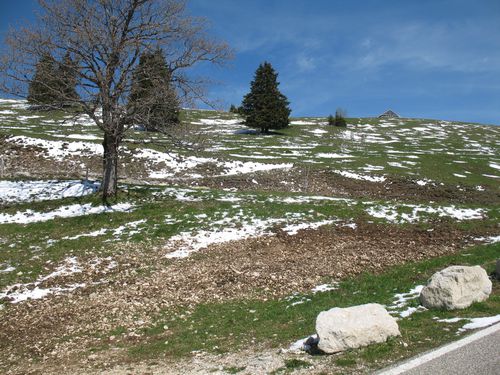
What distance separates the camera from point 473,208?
904 inches

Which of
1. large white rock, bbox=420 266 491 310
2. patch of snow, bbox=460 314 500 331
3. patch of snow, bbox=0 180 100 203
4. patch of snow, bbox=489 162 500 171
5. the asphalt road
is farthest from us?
patch of snow, bbox=489 162 500 171

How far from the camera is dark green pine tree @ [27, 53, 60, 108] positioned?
1958 centimetres

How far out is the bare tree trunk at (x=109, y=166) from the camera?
21.2 m

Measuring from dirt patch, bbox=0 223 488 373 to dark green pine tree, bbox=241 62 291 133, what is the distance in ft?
163

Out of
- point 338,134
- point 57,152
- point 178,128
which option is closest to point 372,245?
point 178,128

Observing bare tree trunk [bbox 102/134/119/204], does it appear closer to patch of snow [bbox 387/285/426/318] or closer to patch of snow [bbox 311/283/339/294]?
patch of snow [bbox 311/283/339/294]

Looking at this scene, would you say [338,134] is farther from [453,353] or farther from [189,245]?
[453,353]

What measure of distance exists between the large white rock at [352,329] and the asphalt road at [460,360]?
1.05m

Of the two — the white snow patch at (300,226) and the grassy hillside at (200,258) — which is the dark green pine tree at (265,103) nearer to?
the grassy hillside at (200,258)

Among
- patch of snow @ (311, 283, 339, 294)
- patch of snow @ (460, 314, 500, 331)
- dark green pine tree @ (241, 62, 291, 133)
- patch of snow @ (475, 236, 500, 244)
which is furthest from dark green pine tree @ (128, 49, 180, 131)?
dark green pine tree @ (241, 62, 291, 133)

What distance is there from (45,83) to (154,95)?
529 cm

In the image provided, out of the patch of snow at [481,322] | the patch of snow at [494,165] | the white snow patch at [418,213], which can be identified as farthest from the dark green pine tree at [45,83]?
the patch of snow at [494,165]

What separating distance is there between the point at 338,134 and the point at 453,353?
231 feet

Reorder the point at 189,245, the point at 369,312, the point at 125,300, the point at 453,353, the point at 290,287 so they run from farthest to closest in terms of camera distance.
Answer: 1. the point at 189,245
2. the point at 290,287
3. the point at 125,300
4. the point at 369,312
5. the point at 453,353
